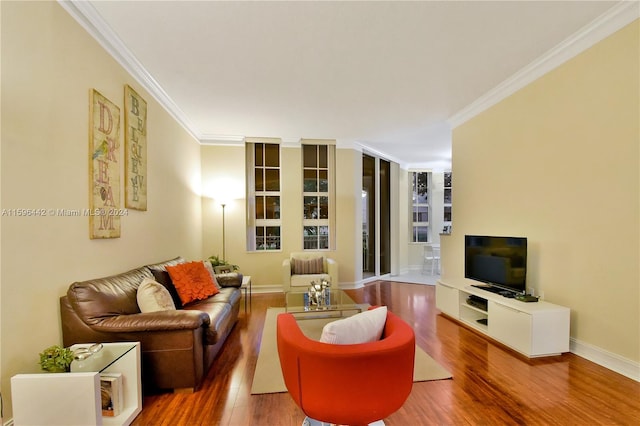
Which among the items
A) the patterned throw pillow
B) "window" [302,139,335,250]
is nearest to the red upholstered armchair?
the patterned throw pillow

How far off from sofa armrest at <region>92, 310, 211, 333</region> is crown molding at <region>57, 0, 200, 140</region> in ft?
7.50

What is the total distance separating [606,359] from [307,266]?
3937 millimetres

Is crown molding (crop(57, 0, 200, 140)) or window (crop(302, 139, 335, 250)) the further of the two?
window (crop(302, 139, 335, 250))

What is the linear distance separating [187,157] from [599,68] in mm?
5245

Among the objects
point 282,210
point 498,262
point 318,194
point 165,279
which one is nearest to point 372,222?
point 318,194

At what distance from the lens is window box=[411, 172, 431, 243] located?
8.17 m

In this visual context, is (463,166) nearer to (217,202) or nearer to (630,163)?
(630,163)

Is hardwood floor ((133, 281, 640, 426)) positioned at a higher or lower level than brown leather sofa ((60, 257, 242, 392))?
lower

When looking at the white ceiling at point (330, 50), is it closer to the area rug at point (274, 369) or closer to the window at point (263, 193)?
the window at point (263, 193)

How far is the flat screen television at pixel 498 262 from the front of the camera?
3.17 m

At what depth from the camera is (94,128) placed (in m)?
2.39

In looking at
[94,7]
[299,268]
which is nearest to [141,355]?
[94,7]

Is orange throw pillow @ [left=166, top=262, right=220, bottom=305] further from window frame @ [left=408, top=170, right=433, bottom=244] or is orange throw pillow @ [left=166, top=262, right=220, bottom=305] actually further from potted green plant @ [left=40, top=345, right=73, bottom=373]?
window frame @ [left=408, top=170, right=433, bottom=244]

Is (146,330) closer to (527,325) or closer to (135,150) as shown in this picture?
(135,150)
